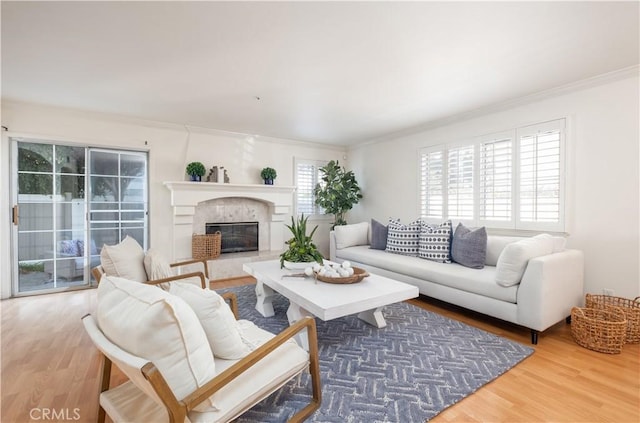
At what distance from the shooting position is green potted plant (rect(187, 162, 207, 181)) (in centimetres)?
446

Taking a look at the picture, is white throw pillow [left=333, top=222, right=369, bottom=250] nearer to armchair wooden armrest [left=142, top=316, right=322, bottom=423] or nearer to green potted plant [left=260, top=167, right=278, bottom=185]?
green potted plant [left=260, top=167, right=278, bottom=185]

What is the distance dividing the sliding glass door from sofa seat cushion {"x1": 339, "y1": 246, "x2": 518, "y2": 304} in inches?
136

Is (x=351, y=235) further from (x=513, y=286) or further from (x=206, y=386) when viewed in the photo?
(x=206, y=386)

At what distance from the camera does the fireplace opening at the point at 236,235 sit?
495cm

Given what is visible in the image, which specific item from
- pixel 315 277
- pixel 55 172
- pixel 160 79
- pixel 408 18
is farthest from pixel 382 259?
pixel 55 172

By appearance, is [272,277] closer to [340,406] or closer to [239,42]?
→ [340,406]

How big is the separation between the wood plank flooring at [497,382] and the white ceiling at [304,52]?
2.36 m

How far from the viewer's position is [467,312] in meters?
3.10

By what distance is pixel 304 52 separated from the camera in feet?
7.88

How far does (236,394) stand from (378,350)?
1.34m

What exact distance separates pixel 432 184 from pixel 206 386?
4161mm

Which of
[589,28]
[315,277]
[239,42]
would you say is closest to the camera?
[589,28]

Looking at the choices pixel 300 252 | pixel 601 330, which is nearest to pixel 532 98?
pixel 601 330

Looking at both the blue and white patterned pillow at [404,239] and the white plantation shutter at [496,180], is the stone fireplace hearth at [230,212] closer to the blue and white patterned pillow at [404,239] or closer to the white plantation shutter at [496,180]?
the blue and white patterned pillow at [404,239]
